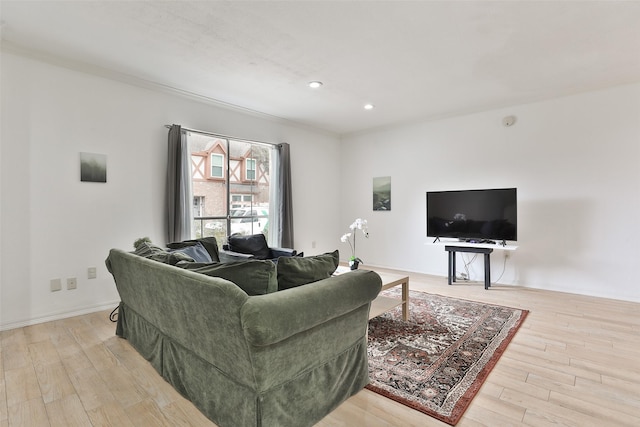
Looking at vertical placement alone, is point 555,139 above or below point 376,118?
below

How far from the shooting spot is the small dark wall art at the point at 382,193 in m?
6.00

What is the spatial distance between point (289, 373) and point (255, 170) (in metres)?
4.03

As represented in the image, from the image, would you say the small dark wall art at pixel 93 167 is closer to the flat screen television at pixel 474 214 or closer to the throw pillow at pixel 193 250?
the throw pillow at pixel 193 250

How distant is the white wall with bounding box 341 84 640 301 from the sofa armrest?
3681 millimetres

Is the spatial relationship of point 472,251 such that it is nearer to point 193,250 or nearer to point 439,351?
point 439,351

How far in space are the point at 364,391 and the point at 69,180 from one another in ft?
11.5

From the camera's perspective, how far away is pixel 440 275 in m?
5.33

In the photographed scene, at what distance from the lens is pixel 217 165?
4.70m

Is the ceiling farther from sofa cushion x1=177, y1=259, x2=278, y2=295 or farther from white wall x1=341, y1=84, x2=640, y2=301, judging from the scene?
sofa cushion x1=177, y1=259, x2=278, y2=295

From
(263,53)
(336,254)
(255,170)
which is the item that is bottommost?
(336,254)

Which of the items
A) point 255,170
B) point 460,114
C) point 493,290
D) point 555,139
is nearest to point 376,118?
point 460,114

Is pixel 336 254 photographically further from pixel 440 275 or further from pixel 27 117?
pixel 440 275

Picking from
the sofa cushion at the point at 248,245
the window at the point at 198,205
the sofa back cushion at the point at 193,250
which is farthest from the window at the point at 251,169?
the sofa back cushion at the point at 193,250

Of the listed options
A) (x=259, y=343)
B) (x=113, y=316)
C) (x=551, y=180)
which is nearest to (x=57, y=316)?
(x=113, y=316)
